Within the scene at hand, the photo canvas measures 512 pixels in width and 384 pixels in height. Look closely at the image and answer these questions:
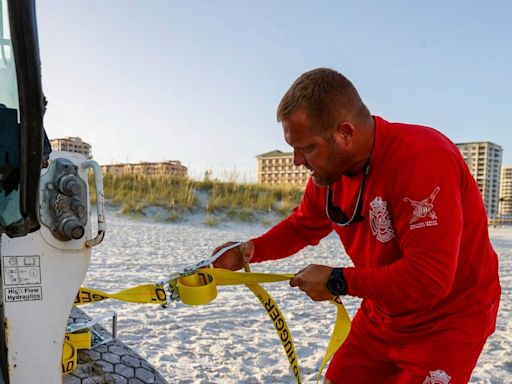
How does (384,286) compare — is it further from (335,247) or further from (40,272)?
(335,247)

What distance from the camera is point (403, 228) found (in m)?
1.94

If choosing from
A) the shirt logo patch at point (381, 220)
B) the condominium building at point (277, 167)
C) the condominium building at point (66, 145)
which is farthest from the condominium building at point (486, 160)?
the shirt logo patch at point (381, 220)

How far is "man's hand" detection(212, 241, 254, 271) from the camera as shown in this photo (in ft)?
8.76

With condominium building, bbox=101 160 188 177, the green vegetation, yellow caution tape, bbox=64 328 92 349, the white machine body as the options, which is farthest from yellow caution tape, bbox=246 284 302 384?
condominium building, bbox=101 160 188 177

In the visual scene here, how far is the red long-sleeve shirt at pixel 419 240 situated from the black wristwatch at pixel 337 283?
24mm

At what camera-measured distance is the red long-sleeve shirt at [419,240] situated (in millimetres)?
1828

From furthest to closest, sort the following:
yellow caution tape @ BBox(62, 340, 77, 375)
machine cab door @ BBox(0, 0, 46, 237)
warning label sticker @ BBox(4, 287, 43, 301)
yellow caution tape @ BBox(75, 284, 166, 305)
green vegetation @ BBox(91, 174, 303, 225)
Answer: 1. green vegetation @ BBox(91, 174, 303, 225)
2. yellow caution tape @ BBox(75, 284, 166, 305)
3. yellow caution tape @ BBox(62, 340, 77, 375)
4. warning label sticker @ BBox(4, 287, 43, 301)
5. machine cab door @ BBox(0, 0, 46, 237)

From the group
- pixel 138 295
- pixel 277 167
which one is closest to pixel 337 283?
pixel 138 295

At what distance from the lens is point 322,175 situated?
2.19 m

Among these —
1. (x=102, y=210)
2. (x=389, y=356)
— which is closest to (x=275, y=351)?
(x=389, y=356)

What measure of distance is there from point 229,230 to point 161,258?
652cm

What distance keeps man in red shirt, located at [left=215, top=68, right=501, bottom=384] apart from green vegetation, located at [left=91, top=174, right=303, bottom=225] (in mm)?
13547

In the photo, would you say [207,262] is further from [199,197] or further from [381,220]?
[199,197]

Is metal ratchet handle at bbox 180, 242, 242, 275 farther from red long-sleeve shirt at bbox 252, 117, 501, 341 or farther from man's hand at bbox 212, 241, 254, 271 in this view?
red long-sleeve shirt at bbox 252, 117, 501, 341
